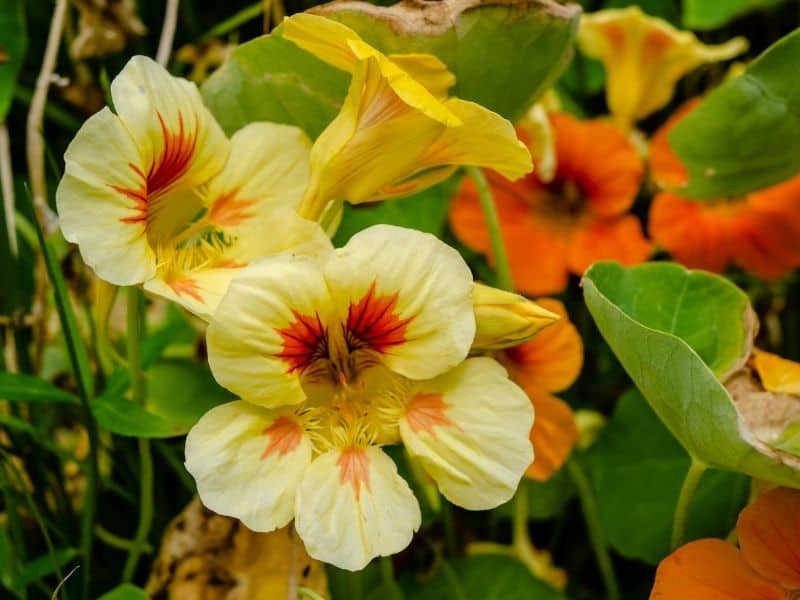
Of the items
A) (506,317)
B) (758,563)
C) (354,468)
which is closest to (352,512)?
(354,468)

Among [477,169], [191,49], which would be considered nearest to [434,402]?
[477,169]

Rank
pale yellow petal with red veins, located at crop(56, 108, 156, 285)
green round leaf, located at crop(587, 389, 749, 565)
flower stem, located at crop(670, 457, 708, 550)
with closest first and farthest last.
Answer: pale yellow petal with red veins, located at crop(56, 108, 156, 285) → flower stem, located at crop(670, 457, 708, 550) → green round leaf, located at crop(587, 389, 749, 565)

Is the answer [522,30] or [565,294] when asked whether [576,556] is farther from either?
[522,30]

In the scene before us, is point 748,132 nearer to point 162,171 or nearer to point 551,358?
point 551,358

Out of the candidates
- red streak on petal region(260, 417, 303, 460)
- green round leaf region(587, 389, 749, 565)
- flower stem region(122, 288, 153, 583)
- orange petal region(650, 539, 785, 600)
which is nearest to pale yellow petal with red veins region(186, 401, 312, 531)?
red streak on petal region(260, 417, 303, 460)

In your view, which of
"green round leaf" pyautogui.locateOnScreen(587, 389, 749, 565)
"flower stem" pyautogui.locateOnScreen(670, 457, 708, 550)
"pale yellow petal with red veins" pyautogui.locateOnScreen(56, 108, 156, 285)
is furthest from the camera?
"green round leaf" pyautogui.locateOnScreen(587, 389, 749, 565)

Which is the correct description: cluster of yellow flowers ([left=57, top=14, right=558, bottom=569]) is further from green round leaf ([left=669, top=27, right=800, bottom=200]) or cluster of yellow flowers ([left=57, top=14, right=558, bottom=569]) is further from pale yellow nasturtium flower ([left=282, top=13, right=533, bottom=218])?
green round leaf ([left=669, top=27, right=800, bottom=200])
